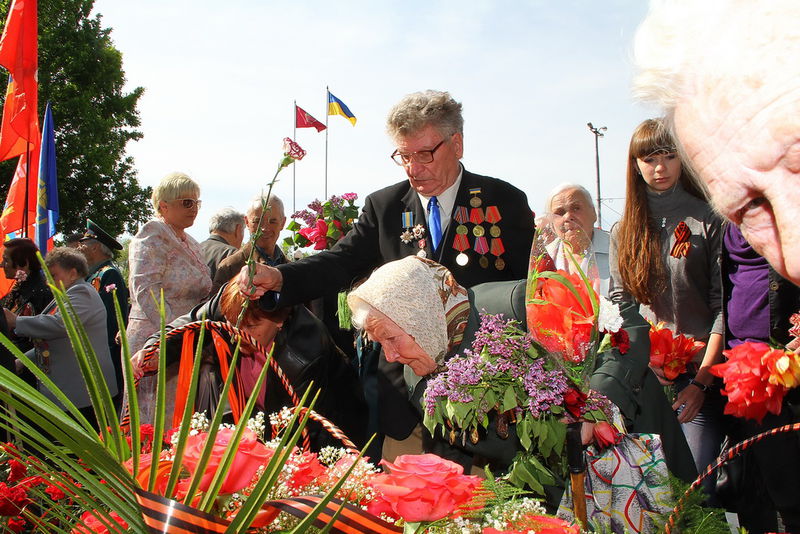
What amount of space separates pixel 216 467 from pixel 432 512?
0.31 meters

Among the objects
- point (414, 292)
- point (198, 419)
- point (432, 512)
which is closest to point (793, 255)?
point (432, 512)

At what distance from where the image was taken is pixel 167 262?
13.5 feet

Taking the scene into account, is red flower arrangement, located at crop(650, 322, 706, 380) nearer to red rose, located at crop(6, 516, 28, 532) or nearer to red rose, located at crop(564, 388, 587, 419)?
red rose, located at crop(564, 388, 587, 419)

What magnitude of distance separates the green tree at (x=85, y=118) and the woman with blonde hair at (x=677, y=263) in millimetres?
19372

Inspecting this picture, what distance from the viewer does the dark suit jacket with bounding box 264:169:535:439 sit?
294cm

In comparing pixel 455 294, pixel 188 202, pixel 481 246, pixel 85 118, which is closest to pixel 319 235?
pixel 188 202

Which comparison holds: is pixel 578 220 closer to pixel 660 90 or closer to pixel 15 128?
pixel 660 90

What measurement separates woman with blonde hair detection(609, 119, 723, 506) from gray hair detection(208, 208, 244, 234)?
9.62ft

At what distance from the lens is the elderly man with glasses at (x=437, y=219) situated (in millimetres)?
3104

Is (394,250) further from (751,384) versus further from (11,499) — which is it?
(11,499)

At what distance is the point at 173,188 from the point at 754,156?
403cm

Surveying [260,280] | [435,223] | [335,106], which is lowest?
[260,280]

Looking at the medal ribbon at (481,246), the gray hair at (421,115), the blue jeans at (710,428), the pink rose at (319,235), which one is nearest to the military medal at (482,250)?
the medal ribbon at (481,246)

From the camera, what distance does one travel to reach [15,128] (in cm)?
558
